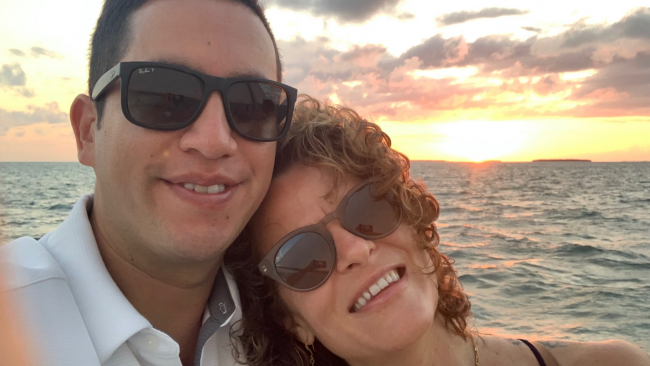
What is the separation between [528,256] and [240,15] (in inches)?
478

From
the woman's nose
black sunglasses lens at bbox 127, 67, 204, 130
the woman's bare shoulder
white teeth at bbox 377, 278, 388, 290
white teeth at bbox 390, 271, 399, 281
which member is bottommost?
the woman's bare shoulder

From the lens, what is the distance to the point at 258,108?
85.8 inches

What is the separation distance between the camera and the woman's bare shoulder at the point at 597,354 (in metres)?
2.64

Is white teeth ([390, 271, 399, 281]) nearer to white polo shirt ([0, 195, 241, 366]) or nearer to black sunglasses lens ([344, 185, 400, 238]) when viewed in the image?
black sunglasses lens ([344, 185, 400, 238])

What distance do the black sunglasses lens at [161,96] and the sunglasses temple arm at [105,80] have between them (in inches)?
3.8

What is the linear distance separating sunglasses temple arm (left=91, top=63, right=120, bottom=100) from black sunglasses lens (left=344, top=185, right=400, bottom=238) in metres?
1.32

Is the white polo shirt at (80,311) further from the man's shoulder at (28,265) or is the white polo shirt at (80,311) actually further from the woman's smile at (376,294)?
the woman's smile at (376,294)

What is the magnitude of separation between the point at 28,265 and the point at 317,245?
131cm

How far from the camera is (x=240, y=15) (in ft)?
7.30

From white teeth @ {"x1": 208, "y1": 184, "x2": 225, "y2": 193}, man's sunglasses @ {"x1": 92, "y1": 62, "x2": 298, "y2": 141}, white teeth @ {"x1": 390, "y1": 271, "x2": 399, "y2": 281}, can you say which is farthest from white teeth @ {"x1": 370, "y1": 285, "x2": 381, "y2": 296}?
man's sunglasses @ {"x1": 92, "y1": 62, "x2": 298, "y2": 141}

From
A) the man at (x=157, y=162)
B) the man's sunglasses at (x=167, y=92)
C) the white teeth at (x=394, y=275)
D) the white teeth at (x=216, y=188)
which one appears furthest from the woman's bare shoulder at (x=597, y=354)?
the man's sunglasses at (x=167, y=92)

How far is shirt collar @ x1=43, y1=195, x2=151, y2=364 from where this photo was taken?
1881 mm

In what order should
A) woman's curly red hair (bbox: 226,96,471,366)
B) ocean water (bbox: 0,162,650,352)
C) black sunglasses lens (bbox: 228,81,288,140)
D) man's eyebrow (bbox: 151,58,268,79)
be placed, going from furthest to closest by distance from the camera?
ocean water (bbox: 0,162,650,352) → woman's curly red hair (bbox: 226,96,471,366) → black sunglasses lens (bbox: 228,81,288,140) → man's eyebrow (bbox: 151,58,268,79)

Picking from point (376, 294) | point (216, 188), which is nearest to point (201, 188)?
point (216, 188)
